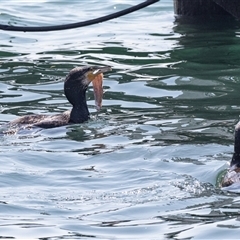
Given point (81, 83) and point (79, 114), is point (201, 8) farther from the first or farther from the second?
point (79, 114)

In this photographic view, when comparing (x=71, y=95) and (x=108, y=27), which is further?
(x=108, y=27)

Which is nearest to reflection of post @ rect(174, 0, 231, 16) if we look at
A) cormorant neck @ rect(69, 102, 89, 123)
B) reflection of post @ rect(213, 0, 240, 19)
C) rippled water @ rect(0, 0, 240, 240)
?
rippled water @ rect(0, 0, 240, 240)

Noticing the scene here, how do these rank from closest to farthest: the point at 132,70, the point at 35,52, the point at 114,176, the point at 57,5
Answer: the point at 114,176 → the point at 132,70 → the point at 35,52 → the point at 57,5

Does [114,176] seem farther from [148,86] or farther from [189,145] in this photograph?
[148,86]

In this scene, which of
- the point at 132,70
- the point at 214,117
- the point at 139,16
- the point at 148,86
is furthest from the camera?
the point at 139,16

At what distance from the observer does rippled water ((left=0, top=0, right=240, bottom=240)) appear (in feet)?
27.8

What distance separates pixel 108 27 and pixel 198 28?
239 centimetres

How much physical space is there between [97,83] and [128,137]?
196 cm

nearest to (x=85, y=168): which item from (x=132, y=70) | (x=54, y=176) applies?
(x=54, y=176)

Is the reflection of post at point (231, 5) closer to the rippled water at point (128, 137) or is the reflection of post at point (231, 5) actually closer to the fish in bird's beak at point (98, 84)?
the rippled water at point (128, 137)

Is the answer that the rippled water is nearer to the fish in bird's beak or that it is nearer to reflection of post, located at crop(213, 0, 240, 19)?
the fish in bird's beak

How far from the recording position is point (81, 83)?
1389 cm

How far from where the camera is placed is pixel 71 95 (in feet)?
45.0

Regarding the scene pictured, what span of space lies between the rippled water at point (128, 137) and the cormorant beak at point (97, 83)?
0.19 m
